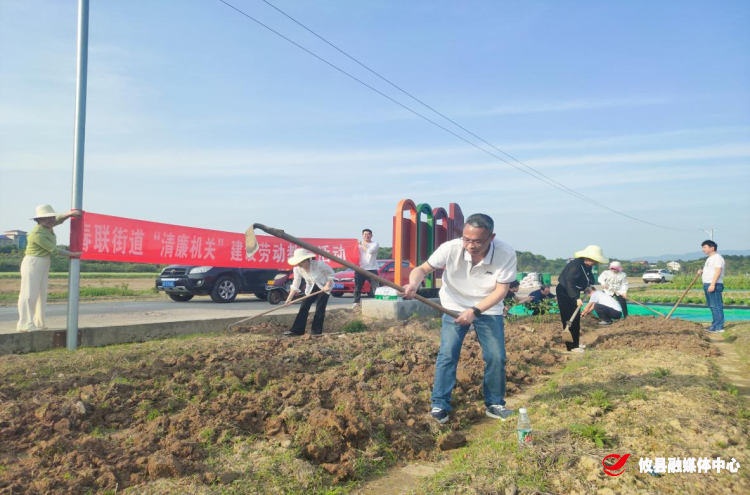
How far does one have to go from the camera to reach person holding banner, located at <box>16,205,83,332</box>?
6.66m

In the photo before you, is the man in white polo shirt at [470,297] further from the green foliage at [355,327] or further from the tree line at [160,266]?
the tree line at [160,266]

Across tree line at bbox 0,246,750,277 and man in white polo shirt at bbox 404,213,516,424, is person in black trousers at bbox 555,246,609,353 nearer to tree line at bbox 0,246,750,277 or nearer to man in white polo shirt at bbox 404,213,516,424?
man in white polo shirt at bbox 404,213,516,424

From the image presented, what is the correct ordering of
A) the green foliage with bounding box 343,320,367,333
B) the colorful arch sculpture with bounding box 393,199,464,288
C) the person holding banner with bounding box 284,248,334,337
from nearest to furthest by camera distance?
the person holding banner with bounding box 284,248,334,337, the green foliage with bounding box 343,320,367,333, the colorful arch sculpture with bounding box 393,199,464,288

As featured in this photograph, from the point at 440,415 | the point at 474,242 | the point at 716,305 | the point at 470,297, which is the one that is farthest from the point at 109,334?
the point at 716,305

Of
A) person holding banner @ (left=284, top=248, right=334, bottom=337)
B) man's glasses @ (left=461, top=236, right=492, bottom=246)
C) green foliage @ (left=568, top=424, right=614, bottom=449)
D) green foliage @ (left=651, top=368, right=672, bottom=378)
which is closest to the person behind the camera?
green foliage @ (left=568, top=424, right=614, bottom=449)

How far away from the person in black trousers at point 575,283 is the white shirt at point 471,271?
3.92m

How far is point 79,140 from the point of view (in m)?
6.63

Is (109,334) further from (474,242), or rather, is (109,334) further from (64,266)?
(64,266)

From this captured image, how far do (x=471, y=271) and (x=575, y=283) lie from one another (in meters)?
4.17

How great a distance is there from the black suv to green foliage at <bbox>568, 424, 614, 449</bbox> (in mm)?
10952

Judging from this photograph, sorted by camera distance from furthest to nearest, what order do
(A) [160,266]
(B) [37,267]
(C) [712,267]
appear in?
1. (A) [160,266]
2. (C) [712,267]
3. (B) [37,267]

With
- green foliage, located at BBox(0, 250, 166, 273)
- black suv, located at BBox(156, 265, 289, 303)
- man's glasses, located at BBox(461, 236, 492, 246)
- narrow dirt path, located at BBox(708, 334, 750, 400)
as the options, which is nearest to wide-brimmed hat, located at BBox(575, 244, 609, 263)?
narrow dirt path, located at BBox(708, 334, 750, 400)

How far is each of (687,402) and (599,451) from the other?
1.51 meters

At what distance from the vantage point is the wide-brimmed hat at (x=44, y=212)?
270 inches
